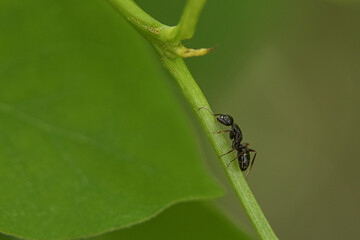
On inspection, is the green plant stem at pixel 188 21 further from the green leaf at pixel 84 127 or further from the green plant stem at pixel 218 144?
the green leaf at pixel 84 127

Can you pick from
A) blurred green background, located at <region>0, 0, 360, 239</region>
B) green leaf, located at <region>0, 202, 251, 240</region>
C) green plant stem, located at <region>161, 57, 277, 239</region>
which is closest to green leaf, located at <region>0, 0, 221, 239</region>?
green leaf, located at <region>0, 202, 251, 240</region>

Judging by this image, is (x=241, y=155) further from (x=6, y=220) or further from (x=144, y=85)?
(x=6, y=220)

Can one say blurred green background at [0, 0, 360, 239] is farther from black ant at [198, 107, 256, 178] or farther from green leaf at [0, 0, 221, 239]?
green leaf at [0, 0, 221, 239]

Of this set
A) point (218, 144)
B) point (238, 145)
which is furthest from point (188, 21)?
point (238, 145)

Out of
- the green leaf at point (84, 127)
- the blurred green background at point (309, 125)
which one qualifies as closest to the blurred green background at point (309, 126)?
the blurred green background at point (309, 125)

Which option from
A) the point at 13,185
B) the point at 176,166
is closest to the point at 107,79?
the point at 176,166
